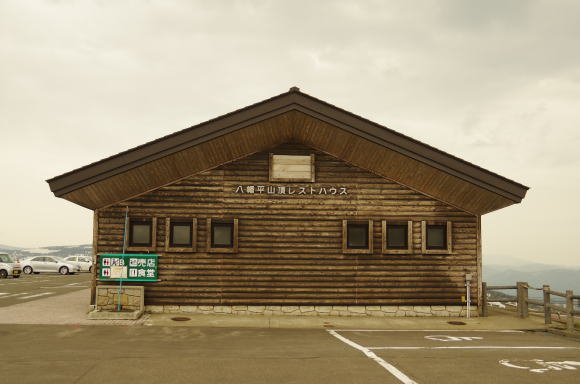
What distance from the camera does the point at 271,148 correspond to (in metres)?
16.2

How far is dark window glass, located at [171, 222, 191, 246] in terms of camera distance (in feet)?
52.2

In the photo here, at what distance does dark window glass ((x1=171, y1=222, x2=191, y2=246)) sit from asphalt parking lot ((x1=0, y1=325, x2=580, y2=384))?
140 inches

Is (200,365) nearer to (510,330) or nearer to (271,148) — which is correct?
(271,148)

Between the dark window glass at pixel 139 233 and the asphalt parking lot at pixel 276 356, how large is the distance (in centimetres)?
354

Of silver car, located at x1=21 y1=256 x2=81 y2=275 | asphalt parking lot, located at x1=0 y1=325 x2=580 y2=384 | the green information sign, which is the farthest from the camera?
silver car, located at x1=21 y1=256 x2=81 y2=275

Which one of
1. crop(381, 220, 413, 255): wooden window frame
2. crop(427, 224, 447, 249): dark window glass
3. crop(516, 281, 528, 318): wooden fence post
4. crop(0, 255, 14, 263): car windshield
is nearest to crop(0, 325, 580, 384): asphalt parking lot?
crop(516, 281, 528, 318): wooden fence post

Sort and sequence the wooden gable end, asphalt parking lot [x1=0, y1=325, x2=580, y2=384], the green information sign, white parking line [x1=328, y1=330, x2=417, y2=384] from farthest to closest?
the green information sign < the wooden gable end < asphalt parking lot [x1=0, y1=325, x2=580, y2=384] < white parking line [x1=328, y1=330, x2=417, y2=384]

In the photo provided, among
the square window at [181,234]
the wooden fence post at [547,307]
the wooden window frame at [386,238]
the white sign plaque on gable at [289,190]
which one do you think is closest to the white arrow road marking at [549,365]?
the wooden fence post at [547,307]

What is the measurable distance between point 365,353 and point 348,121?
7.80m

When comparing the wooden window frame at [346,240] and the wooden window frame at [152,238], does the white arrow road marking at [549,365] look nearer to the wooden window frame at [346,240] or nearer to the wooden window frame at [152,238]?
the wooden window frame at [346,240]

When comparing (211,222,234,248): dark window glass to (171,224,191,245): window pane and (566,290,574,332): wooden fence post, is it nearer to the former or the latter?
(171,224,191,245): window pane

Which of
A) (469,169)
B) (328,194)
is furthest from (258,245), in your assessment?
(469,169)

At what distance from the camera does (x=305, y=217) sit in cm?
1609

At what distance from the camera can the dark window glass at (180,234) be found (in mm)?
15906
